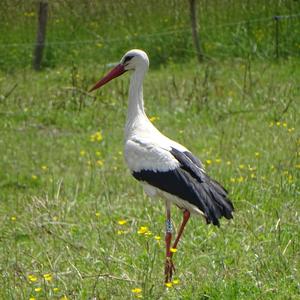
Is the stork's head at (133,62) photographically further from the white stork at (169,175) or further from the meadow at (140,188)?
the meadow at (140,188)

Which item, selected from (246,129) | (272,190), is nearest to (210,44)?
(246,129)

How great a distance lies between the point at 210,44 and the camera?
13.9 metres

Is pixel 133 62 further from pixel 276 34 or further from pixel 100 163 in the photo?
pixel 276 34

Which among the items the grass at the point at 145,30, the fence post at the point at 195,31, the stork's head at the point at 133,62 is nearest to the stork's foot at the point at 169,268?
the stork's head at the point at 133,62

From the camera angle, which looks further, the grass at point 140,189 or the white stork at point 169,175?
the white stork at point 169,175

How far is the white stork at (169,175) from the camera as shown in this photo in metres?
5.35

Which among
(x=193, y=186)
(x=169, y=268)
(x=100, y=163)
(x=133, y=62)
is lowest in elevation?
(x=100, y=163)

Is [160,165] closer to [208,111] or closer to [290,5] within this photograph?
[208,111]

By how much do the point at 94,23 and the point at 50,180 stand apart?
7.54 meters

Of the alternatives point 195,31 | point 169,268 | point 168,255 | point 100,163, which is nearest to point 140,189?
point 100,163

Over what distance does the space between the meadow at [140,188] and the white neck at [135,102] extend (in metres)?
0.65

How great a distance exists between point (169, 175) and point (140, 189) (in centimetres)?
198

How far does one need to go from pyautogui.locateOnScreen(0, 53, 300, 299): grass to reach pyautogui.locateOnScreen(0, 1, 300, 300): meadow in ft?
0.04

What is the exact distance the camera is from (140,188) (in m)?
7.57
